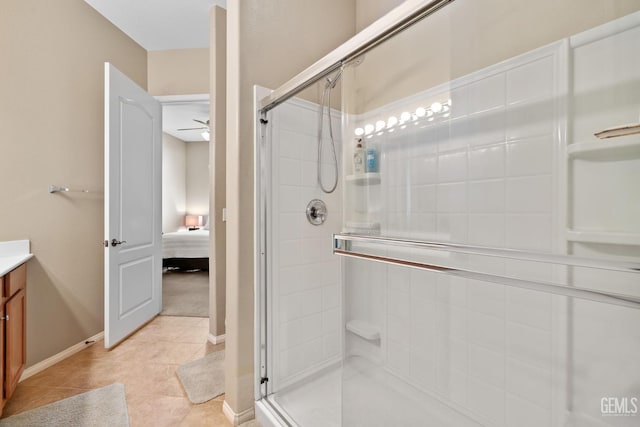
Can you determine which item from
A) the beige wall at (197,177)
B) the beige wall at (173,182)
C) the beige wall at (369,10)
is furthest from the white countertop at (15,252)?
the beige wall at (197,177)

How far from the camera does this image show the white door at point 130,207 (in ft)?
7.79

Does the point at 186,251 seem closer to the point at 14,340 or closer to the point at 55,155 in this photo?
the point at 55,155

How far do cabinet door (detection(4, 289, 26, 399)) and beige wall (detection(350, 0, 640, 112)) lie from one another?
6.79 ft

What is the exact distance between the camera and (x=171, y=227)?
684cm

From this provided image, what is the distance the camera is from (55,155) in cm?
228

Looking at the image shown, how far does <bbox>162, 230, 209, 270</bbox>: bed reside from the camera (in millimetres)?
5090

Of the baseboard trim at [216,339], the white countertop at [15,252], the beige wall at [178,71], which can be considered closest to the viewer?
the white countertop at [15,252]

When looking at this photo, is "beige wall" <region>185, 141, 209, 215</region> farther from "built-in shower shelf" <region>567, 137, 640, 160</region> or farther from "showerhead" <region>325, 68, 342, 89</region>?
"built-in shower shelf" <region>567, 137, 640, 160</region>

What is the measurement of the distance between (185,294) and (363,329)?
10.3 feet

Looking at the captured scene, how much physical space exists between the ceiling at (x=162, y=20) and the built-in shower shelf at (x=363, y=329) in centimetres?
271

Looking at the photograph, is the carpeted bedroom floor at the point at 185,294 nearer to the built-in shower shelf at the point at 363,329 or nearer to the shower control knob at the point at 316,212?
the shower control knob at the point at 316,212

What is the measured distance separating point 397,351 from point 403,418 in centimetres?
28

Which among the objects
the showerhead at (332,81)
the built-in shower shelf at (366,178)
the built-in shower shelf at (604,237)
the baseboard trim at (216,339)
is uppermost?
the showerhead at (332,81)

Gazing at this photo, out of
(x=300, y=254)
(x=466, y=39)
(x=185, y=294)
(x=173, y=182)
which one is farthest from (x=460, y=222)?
(x=173, y=182)
